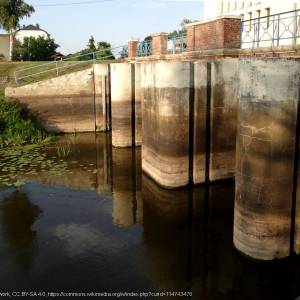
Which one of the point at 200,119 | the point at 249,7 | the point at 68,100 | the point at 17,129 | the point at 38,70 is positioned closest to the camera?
the point at 200,119

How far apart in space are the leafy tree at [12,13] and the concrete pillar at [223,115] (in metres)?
34.8

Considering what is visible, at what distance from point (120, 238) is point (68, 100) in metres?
13.2

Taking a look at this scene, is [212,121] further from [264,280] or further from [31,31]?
[31,31]

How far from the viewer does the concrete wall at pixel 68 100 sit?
68.2 feet

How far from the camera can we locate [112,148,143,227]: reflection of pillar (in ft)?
35.6

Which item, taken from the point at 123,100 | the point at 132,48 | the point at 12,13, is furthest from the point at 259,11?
the point at 12,13

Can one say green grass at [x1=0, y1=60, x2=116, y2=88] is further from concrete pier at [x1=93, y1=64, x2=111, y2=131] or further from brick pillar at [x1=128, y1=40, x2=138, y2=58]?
brick pillar at [x1=128, y1=40, x2=138, y2=58]

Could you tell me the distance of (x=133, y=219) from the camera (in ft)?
35.1

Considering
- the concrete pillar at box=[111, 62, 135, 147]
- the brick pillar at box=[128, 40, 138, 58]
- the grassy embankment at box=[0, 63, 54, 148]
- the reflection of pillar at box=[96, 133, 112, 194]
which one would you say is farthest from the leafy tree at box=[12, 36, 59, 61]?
the concrete pillar at box=[111, 62, 135, 147]

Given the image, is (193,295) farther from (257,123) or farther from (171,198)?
(171,198)

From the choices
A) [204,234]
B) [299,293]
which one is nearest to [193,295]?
[299,293]

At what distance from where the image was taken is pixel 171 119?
459 inches

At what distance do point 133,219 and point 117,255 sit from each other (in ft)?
7.09

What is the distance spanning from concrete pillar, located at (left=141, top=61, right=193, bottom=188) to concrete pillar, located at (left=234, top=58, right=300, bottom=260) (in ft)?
12.4
